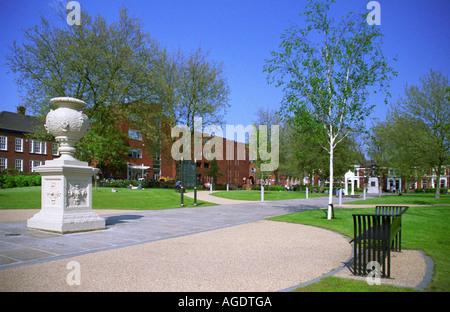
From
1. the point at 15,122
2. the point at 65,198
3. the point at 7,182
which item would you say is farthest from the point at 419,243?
the point at 15,122

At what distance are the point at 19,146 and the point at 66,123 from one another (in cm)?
4686

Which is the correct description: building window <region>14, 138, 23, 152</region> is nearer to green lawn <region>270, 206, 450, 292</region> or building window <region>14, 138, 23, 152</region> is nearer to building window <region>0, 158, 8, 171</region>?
building window <region>0, 158, 8, 171</region>

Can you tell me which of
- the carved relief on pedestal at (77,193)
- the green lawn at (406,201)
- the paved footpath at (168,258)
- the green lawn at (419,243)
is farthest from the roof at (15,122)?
the green lawn at (419,243)

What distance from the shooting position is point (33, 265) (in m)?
5.77

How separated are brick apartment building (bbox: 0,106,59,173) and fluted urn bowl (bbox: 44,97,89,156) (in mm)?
40741

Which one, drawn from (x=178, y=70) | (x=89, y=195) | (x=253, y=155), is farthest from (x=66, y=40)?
(x=253, y=155)

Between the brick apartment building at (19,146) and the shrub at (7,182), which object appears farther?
the brick apartment building at (19,146)

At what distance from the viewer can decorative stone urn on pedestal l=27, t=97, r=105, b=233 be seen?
914cm

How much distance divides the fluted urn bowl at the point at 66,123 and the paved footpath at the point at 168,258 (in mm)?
2736

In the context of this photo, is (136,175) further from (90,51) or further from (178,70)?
(90,51)

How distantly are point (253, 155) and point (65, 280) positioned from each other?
4292cm

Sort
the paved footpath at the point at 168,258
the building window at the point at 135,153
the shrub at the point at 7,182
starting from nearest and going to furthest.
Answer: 1. the paved footpath at the point at 168,258
2. the shrub at the point at 7,182
3. the building window at the point at 135,153

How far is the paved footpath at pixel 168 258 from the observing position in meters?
4.84

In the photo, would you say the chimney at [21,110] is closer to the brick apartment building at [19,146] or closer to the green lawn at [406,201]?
the brick apartment building at [19,146]
